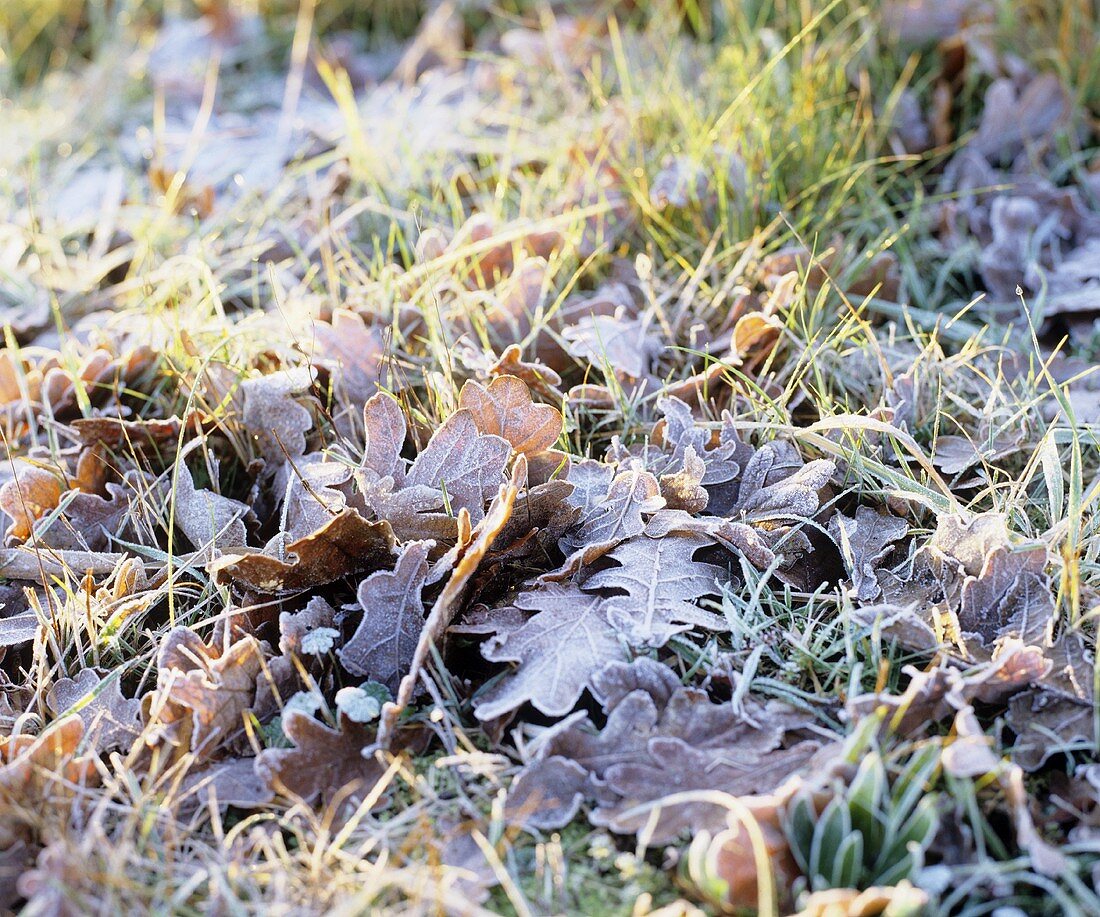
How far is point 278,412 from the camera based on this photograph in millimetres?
1995

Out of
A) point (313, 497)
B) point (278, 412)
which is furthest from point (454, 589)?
point (278, 412)

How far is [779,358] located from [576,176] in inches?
32.0

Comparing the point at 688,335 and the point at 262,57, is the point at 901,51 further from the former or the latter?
the point at 262,57

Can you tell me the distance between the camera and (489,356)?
2014 mm

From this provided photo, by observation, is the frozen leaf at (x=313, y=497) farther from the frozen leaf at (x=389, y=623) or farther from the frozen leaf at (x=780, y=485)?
the frozen leaf at (x=780, y=485)

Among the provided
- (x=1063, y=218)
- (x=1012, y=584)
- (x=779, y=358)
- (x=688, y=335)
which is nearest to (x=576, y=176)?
(x=688, y=335)

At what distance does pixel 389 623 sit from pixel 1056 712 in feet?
3.09

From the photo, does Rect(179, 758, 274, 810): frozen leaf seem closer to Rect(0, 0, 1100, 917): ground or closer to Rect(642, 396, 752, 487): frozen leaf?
Rect(0, 0, 1100, 917): ground

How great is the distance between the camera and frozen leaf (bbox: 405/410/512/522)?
1.73 metres

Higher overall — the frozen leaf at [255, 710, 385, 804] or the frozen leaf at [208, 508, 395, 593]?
the frozen leaf at [208, 508, 395, 593]

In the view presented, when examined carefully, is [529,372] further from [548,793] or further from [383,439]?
[548,793]

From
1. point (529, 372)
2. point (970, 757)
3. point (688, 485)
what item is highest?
point (529, 372)

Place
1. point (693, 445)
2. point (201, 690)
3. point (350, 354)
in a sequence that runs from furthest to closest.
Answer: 1. point (350, 354)
2. point (693, 445)
3. point (201, 690)

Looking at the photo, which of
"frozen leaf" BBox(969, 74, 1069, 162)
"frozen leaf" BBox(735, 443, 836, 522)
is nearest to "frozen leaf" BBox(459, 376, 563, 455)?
"frozen leaf" BBox(735, 443, 836, 522)
